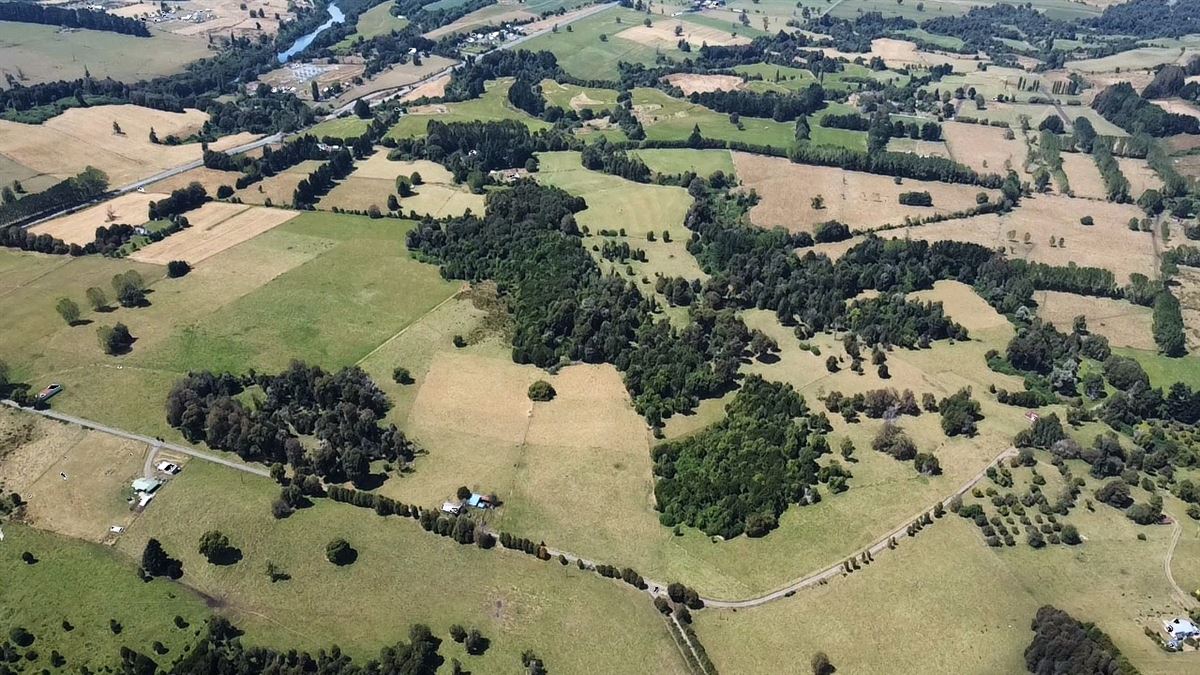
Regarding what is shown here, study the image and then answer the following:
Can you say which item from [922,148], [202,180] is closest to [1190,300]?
[922,148]

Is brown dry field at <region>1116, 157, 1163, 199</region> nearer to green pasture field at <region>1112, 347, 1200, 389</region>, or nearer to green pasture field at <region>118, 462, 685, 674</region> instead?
green pasture field at <region>1112, 347, 1200, 389</region>

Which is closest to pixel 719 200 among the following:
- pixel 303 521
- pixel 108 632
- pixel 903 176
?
pixel 903 176

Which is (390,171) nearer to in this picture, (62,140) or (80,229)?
(80,229)

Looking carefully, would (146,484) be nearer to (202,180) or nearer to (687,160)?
(202,180)

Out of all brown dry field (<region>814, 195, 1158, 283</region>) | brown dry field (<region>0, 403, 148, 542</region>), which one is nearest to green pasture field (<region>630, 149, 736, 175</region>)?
brown dry field (<region>814, 195, 1158, 283</region>)

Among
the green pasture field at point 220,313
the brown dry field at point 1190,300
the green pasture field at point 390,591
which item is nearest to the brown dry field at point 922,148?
the brown dry field at point 1190,300
